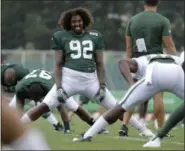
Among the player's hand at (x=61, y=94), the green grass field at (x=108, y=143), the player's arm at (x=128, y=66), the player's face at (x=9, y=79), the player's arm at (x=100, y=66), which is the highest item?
the player's arm at (x=128, y=66)

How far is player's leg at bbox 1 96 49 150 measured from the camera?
11.5 feet

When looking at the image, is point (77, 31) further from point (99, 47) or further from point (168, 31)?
point (168, 31)

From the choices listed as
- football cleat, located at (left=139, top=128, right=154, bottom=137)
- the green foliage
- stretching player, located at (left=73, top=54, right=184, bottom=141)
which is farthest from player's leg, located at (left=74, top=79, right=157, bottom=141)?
the green foliage

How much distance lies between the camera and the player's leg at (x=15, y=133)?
11.5 feet

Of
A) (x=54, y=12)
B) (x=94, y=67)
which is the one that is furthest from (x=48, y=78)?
(x=54, y=12)

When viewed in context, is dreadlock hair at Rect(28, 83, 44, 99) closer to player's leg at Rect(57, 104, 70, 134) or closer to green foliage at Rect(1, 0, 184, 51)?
player's leg at Rect(57, 104, 70, 134)

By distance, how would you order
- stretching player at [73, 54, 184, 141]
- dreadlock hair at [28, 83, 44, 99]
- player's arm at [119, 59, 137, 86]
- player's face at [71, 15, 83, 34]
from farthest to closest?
dreadlock hair at [28, 83, 44, 99] → player's face at [71, 15, 83, 34] → player's arm at [119, 59, 137, 86] → stretching player at [73, 54, 184, 141]

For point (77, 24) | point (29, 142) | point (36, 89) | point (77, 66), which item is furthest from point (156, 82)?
point (29, 142)

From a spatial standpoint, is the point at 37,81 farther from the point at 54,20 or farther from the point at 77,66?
the point at 54,20

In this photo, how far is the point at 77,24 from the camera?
31.3 ft

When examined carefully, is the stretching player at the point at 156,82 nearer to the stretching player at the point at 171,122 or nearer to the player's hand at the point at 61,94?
the stretching player at the point at 171,122

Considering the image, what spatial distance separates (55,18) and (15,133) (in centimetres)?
4114

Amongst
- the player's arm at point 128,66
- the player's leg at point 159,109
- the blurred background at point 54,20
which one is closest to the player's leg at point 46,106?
the player's arm at point 128,66

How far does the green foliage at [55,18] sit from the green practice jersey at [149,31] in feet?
110
